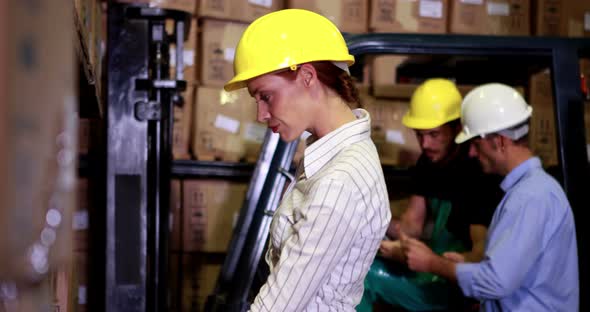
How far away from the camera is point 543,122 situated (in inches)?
169

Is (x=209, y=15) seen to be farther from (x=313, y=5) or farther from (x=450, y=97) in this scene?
(x=450, y=97)

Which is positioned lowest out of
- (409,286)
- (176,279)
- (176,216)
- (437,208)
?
(176,279)

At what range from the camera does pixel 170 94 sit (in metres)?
3.46

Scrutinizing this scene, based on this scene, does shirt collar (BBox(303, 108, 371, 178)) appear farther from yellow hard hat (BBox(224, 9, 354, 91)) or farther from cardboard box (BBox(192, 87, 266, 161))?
cardboard box (BBox(192, 87, 266, 161))

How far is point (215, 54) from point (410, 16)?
48.6 inches

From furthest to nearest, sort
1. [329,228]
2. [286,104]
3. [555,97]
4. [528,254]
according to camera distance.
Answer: [555,97] < [528,254] < [286,104] < [329,228]

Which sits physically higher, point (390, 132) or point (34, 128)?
point (34, 128)

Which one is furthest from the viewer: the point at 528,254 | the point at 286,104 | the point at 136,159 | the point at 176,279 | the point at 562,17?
the point at 562,17

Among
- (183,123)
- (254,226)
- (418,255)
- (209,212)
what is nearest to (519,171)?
(418,255)

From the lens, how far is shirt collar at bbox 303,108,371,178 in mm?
1804

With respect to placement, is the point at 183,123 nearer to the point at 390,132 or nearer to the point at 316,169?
the point at 390,132

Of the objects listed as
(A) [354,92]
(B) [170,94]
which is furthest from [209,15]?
(A) [354,92]

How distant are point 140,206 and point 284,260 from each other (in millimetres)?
1824

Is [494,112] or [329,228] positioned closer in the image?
[329,228]
